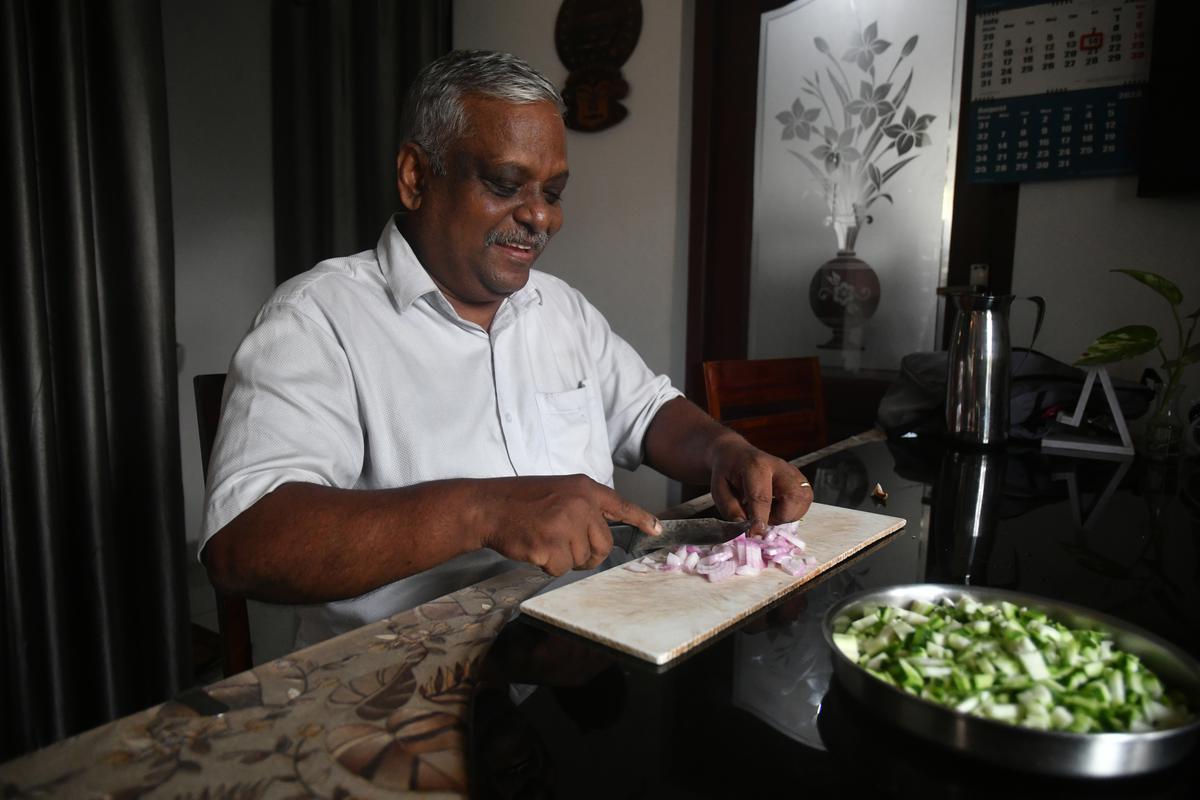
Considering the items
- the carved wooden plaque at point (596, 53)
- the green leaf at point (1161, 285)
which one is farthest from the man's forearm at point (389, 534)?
the carved wooden plaque at point (596, 53)

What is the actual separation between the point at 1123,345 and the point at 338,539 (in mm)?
1550

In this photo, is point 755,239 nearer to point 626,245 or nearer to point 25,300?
point 626,245

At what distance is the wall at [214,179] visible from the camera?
2725 millimetres

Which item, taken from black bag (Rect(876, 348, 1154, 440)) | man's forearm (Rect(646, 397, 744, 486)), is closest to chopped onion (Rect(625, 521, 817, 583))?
man's forearm (Rect(646, 397, 744, 486))

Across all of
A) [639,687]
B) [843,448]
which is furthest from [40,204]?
[843,448]

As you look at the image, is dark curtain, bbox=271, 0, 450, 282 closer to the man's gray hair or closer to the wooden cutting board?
the man's gray hair

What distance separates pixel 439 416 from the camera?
1.16m

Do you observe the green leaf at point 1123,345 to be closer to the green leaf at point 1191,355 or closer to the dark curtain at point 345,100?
the green leaf at point 1191,355

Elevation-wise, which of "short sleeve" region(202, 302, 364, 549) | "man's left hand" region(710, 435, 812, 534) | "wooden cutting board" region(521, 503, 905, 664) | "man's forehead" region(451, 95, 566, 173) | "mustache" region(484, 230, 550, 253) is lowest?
"wooden cutting board" region(521, 503, 905, 664)

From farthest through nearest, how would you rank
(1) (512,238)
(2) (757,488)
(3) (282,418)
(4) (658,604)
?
(1) (512,238), (2) (757,488), (3) (282,418), (4) (658,604)

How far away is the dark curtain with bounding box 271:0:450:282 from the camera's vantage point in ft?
8.86

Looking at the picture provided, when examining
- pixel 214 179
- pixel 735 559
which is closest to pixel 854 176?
pixel 735 559

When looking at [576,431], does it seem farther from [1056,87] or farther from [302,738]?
[1056,87]

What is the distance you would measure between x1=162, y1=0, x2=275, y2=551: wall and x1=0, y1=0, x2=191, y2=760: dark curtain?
1.06 metres
